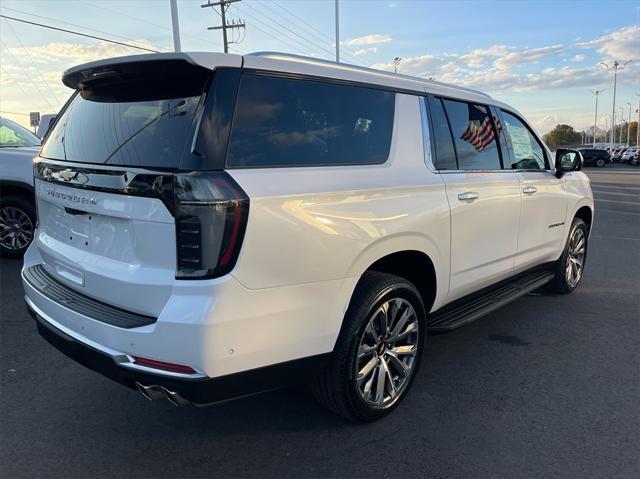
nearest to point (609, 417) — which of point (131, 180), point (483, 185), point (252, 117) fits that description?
point (483, 185)

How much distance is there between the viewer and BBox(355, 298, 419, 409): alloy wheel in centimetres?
300

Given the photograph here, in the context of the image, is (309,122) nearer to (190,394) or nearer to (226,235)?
(226,235)

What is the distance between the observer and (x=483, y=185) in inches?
152

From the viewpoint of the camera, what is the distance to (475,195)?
373cm

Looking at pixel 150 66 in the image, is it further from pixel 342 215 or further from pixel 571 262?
pixel 571 262

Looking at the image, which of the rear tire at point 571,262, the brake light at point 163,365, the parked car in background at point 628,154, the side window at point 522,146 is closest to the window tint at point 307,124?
the brake light at point 163,365

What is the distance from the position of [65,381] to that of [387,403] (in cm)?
221

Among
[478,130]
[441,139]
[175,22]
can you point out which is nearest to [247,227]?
[441,139]

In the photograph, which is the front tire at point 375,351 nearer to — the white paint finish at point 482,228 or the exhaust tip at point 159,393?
the white paint finish at point 482,228

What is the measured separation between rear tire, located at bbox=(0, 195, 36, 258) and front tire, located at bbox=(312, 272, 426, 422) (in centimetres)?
558

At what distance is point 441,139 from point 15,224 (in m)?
5.92

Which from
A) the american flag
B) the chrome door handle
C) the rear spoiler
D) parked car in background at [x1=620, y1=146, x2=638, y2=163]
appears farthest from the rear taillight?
parked car in background at [x1=620, y1=146, x2=638, y2=163]

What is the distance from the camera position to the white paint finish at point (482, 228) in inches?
141

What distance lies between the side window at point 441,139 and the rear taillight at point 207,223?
→ 1699mm
